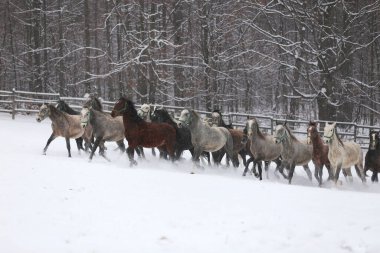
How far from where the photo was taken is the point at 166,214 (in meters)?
7.85

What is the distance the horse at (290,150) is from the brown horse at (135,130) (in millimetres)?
3541

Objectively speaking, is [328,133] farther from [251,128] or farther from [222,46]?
[222,46]

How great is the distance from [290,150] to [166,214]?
721 cm

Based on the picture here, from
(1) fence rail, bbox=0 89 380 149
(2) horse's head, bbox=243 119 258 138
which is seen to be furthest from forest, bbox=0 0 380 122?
(2) horse's head, bbox=243 119 258 138

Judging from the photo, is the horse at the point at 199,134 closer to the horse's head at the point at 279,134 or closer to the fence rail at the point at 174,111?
the horse's head at the point at 279,134

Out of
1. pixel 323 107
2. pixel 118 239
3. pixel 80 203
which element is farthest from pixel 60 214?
pixel 323 107

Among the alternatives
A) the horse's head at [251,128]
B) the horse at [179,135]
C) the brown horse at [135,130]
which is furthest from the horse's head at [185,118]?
the horse's head at [251,128]

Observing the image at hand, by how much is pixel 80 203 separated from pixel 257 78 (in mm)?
33977

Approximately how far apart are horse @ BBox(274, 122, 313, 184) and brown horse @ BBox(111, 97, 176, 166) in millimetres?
3541

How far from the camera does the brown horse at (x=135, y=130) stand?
1307 cm

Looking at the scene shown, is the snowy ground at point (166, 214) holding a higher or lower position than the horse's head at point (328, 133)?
lower

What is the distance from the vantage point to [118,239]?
675 cm

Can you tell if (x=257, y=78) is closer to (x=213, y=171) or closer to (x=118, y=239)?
(x=213, y=171)

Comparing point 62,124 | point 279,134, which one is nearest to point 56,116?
point 62,124
